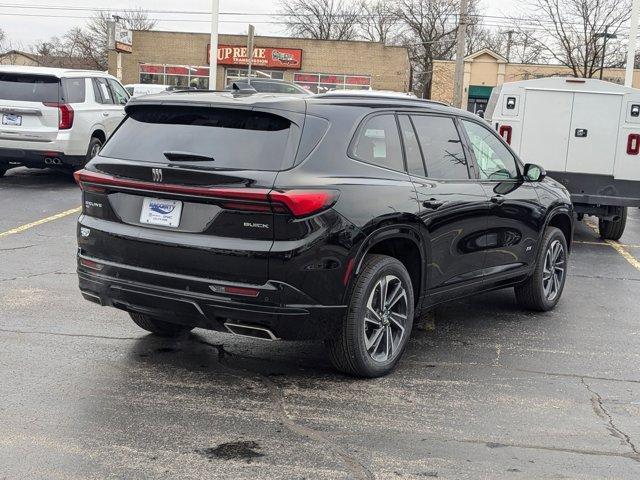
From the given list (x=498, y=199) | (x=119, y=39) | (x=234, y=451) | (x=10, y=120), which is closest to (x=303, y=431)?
(x=234, y=451)

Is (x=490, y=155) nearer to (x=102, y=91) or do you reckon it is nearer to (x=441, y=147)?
(x=441, y=147)

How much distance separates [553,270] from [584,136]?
15.2 feet

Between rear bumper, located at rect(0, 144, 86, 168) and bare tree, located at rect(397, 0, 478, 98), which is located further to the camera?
bare tree, located at rect(397, 0, 478, 98)

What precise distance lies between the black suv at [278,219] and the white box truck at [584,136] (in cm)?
614

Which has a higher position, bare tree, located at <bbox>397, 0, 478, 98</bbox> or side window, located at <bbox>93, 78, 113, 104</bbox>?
bare tree, located at <bbox>397, 0, 478, 98</bbox>

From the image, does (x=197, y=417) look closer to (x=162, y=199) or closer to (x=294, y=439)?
(x=294, y=439)

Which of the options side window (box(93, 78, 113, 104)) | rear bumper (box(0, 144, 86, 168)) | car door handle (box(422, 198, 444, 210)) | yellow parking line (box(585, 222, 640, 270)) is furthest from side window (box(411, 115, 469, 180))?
side window (box(93, 78, 113, 104))

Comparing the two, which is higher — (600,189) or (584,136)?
(584,136)

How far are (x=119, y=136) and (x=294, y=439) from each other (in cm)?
230

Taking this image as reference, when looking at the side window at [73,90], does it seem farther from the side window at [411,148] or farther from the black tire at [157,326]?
the side window at [411,148]

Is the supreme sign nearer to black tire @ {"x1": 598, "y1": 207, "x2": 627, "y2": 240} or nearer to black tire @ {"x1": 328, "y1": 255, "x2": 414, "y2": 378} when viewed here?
black tire @ {"x1": 598, "y1": 207, "x2": 627, "y2": 240}

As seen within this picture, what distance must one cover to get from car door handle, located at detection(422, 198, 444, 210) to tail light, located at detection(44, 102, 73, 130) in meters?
9.42

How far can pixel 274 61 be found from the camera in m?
53.7

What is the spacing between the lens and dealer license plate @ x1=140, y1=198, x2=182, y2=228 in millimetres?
4750
